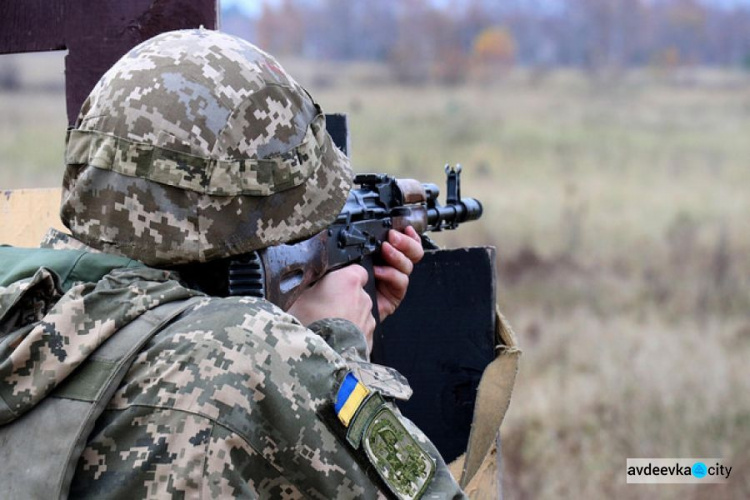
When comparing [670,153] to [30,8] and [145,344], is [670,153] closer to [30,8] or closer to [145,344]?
[30,8]

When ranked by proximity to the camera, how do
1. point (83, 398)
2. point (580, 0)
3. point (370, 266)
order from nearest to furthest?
point (83, 398) → point (370, 266) → point (580, 0)

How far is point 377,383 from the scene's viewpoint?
5.80ft

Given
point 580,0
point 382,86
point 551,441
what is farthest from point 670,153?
point 580,0

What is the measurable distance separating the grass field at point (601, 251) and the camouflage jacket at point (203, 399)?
3966 millimetres

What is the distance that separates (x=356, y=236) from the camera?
2568 millimetres

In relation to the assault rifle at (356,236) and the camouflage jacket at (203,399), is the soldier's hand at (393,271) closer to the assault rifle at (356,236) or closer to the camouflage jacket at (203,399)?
the assault rifle at (356,236)

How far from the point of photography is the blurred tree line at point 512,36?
34438mm

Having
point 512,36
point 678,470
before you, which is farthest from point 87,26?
point 512,36

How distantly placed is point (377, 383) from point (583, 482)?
13.3ft

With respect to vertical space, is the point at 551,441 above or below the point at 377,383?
below

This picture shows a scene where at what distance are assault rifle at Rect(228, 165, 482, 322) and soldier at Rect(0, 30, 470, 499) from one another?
0.10m

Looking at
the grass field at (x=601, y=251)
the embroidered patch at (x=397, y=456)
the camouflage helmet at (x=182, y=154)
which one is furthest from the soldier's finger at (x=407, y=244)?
the grass field at (x=601, y=251)

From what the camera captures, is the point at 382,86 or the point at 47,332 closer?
the point at 47,332

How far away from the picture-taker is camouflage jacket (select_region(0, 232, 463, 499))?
59.9 inches
